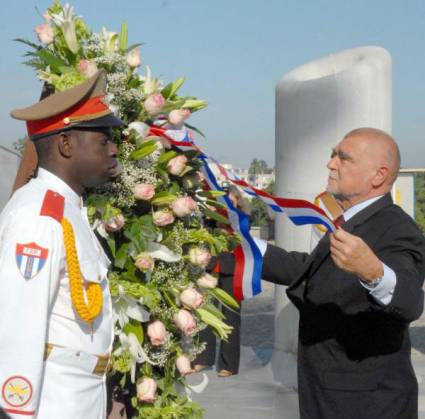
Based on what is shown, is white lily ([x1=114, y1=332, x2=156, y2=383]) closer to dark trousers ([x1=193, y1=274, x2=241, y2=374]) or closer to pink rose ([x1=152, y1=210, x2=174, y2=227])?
pink rose ([x1=152, y1=210, x2=174, y2=227])

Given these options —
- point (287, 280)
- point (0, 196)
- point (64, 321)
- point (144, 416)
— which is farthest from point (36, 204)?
point (0, 196)

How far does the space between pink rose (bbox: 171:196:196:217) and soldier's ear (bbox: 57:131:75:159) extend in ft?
2.44

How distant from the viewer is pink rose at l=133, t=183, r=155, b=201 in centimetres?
315

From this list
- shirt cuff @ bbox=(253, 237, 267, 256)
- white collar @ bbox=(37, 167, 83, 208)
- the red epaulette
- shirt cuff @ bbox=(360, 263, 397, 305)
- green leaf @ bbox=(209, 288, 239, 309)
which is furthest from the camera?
shirt cuff @ bbox=(253, 237, 267, 256)

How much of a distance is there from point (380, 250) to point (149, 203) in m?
0.93

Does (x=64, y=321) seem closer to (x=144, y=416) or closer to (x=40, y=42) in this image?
(x=144, y=416)

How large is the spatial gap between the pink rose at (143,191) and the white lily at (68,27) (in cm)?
57

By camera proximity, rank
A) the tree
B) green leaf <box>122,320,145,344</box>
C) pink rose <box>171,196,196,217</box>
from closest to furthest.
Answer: green leaf <box>122,320,145,344</box>, pink rose <box>171,196,196,217</box>, the tree

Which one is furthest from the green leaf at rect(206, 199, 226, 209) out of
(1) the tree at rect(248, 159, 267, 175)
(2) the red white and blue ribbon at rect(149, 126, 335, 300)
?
(1) the tree at rect(248, 159, 267, 175)

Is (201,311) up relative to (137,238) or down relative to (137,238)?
down

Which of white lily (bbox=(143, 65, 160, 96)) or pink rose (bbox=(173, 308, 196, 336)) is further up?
white lily (bbox=(143, 65, 160, 96))

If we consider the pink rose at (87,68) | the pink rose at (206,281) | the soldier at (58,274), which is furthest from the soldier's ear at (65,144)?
the pink rose at (206,281)

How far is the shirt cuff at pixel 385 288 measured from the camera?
2750 mm

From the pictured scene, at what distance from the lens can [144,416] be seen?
3320 mm
